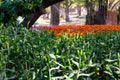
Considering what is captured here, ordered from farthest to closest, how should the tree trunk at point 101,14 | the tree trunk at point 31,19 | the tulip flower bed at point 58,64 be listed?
the tree trunk at point 101,14 < the tree trunk at point 31,19 < the tulip flower bed at point 58,64

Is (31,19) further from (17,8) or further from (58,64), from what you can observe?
(58,64)

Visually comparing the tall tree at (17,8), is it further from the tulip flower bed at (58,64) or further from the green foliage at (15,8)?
Result: the tulip flower bed at (58,64)

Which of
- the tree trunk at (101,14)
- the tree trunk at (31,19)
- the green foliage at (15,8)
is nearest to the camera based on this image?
the green foliage at (15,8)

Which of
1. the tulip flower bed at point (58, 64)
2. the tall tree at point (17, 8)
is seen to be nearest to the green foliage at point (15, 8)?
the tall tree at point (17, 8)

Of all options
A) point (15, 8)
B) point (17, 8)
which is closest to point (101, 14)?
→ point (17, 8)

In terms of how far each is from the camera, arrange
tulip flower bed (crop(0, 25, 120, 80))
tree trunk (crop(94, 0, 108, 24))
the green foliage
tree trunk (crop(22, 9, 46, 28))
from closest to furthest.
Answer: tulip flower bed (crop(0, 25, 120, 80)), the green foliage, tree trunk (crop(22, 9, 46, 28)), tree trunk (crop(94, 0, 108, 24))

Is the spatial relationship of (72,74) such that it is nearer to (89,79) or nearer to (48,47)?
(89,79)

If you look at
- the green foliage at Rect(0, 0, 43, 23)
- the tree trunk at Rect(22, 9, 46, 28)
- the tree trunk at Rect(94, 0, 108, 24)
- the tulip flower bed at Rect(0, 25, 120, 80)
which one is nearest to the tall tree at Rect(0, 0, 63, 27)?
the green foliage at Rect(0, 0, 43, 23)

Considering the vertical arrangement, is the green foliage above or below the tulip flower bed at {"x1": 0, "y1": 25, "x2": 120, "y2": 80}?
above

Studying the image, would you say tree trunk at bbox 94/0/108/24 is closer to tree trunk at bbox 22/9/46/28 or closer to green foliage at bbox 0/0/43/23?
tree trunk at bbox 22/9/46/28

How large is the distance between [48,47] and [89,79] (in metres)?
0.94

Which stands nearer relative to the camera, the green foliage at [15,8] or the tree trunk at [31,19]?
the green foliage at [15,8]

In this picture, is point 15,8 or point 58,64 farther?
point 15,8

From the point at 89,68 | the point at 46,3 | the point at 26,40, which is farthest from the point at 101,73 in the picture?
the point at 46,3
